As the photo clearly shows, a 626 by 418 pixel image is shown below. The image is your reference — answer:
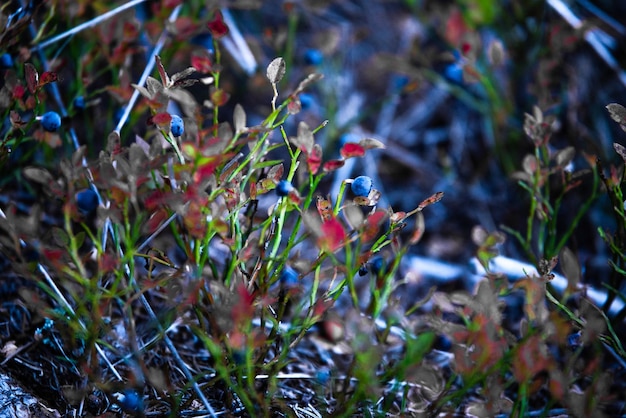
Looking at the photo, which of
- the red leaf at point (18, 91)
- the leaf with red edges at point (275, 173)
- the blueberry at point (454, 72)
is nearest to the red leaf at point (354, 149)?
the leaf with red edges at point (275, 173)

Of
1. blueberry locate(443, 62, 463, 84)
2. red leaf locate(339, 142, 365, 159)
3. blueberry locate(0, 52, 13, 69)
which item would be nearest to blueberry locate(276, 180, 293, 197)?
red leaf locate(339, 142, 365, 159)

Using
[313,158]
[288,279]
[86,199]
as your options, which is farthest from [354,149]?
[86,199]

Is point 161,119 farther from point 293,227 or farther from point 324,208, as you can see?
point 293,227

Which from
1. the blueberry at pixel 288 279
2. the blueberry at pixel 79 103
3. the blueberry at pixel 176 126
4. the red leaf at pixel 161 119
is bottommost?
the blueberry at pixel 288 279

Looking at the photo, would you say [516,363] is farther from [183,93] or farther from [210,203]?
[183,93]

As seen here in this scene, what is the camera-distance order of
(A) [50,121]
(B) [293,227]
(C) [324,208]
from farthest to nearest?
(B) [293,227], (A) [50,121], (C) [324,208]

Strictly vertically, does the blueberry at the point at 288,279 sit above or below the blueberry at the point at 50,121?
below

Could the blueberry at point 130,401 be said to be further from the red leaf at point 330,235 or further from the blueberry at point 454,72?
the blueberry at point 454,72

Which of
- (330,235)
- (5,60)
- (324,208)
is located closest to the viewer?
(330,235)

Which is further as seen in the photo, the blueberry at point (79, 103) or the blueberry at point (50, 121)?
the blueberry at point (79, 103)

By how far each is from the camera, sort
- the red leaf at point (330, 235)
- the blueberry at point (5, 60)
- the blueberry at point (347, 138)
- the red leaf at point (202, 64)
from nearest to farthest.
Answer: the red leaf at point (330, 235)
the red leaf at point (202, 64)
the blueberry at point (5, 60)
the blueberry at point (347, 138)

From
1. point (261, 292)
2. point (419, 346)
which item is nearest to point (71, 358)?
point (261, 292)

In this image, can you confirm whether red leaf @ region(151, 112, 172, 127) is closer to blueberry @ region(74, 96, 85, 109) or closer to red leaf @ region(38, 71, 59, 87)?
red leaf @ region(38, 71, 59, 87)
